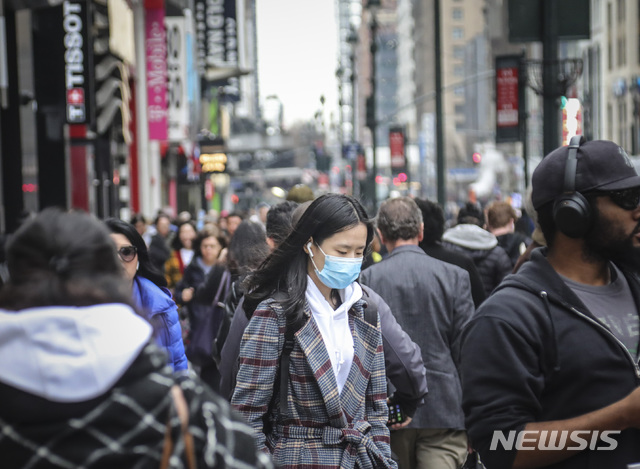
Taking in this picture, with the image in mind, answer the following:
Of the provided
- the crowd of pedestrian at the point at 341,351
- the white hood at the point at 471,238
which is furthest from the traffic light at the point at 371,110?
the crowd of pedestrian at the point at 341,351

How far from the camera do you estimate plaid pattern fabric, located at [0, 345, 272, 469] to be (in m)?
2.12

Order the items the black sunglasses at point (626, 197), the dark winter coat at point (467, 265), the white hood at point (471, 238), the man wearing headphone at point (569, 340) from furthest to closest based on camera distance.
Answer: the white hood at point (471, 238) → the dark winter coat at point (467, 265) → the black sunglasses at point (626, 197) → the man wearing headphone at point (569, 340)

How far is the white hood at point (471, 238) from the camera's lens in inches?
360

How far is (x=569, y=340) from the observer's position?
3.13 meters

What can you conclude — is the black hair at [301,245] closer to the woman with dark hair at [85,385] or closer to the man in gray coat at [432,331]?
the man in gray coat at [432,331]

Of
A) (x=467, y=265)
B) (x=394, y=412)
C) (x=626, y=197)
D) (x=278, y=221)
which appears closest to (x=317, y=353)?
(x=394, y=412)

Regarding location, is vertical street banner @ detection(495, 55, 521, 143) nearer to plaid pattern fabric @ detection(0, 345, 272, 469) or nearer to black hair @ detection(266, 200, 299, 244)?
black hair @ detection(266, 200, 299, 244)

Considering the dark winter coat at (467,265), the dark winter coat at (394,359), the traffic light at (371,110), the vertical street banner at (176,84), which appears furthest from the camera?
the vertical street banner at (176,84)

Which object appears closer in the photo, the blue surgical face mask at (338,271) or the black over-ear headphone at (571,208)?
the black over-ear headphone at (571,208)

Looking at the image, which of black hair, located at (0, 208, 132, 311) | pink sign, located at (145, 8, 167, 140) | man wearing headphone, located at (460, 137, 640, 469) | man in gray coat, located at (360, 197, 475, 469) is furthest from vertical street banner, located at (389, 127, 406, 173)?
black hair, located at (0, 208, 132, 311)

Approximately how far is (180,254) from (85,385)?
12612mm

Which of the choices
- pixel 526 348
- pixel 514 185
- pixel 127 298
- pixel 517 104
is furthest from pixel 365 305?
pixel 514 185

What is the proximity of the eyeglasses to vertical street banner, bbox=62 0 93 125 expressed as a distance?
12212 mm

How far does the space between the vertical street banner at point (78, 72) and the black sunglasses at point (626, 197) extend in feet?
49.5
